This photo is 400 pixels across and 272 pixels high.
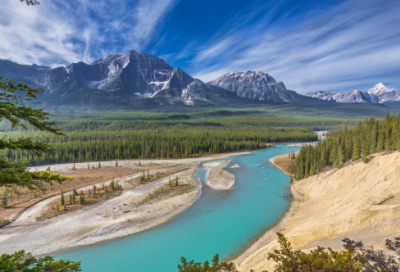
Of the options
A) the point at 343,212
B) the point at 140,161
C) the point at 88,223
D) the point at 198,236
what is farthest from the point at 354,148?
the point at 140,161

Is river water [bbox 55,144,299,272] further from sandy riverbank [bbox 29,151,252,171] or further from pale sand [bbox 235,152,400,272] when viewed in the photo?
sandy riverbank [bbox 29,151,252,171]

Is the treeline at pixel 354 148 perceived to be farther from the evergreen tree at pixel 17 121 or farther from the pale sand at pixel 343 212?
the evergreen tree at pixel 17 121

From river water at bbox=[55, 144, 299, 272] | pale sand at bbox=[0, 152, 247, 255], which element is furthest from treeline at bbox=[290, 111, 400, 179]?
pale sand at bbox=[0, 152, 247, 255]

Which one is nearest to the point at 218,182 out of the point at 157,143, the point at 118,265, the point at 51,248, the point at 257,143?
the point at 118,265

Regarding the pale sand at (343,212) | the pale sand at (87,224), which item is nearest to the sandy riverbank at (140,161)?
the pale sand at (87,224)

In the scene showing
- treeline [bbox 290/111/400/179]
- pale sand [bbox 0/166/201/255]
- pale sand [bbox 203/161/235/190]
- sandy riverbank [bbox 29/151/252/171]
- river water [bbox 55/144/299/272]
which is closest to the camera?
river water [bbox 55/144/299/272]

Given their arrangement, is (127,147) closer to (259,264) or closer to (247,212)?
(247,212)

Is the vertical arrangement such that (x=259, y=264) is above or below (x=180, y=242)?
above
